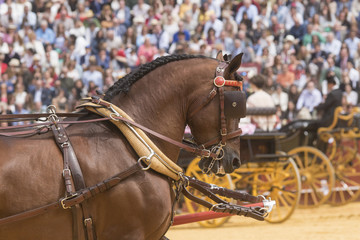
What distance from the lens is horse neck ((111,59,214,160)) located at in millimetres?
4012

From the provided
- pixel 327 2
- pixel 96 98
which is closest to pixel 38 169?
pixel 96 98

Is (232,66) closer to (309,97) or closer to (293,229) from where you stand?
(293,229)

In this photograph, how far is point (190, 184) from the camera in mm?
4375

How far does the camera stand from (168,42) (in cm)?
1577

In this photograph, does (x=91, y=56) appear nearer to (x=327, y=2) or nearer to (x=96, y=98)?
(x=327, y=2)

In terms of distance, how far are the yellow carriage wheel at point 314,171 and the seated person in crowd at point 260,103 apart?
4.55 feet

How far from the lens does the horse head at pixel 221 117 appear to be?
3.99m

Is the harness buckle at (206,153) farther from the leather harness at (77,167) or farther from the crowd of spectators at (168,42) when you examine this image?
the crowd of spectators at (168,42)

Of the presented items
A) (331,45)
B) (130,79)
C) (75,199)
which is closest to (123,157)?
(75,199)

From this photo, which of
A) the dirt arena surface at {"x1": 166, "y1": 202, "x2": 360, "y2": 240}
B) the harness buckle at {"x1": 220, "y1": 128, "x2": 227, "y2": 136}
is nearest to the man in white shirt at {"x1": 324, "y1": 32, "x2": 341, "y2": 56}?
the dirt arena surface at {"x1": 166, "y1": 202, "x2": 360, "y2": 240}

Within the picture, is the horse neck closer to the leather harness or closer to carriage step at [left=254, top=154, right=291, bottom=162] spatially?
the leather harness

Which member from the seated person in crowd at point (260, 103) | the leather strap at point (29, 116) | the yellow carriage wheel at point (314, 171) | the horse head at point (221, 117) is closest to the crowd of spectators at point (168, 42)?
the yellow carriage wheel at point (314, 171)

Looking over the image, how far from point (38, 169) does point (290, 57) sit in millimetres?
12639

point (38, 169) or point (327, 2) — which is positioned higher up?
point (327, 2)
